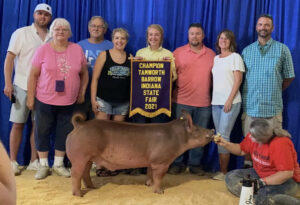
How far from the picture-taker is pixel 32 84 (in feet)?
12.3

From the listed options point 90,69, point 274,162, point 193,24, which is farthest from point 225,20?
point 274,162

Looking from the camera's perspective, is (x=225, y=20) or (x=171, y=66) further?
(x=225, y=20)

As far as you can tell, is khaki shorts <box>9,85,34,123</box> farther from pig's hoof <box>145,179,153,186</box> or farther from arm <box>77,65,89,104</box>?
pig's hoof <box>145,179,153,186</box>

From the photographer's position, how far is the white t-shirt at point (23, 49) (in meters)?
4.06

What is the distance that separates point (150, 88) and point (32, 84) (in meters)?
1.39

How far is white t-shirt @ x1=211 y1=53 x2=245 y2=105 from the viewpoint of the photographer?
3.95 metres

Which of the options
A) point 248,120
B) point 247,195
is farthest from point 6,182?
point 248,120

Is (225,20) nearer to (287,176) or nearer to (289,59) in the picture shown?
(289,59)

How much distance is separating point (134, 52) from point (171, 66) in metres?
0.75

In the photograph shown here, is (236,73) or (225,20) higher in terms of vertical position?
(225,20)

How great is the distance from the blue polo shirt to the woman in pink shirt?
2.03m

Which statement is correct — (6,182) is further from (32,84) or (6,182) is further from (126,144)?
(32,84)

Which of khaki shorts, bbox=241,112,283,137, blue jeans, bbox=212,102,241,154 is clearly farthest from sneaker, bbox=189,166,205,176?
khaki shorts, bbox=241,112,283,137

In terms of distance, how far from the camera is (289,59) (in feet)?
13.0
